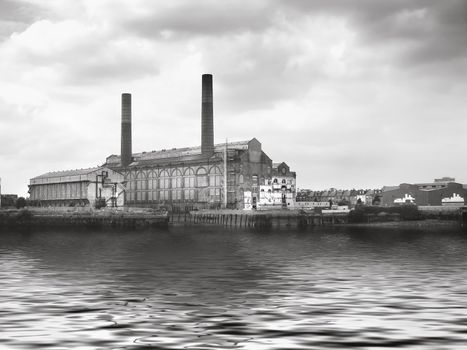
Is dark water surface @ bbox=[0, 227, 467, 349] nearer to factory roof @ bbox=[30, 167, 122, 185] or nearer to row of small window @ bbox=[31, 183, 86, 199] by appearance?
factory roof @ bbox=[30, 167, 122, 185]

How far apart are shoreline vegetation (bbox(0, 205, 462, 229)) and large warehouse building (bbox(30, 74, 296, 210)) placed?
830 centimetres

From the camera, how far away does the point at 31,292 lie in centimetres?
2033

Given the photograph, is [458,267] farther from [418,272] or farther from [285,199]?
[285,199]

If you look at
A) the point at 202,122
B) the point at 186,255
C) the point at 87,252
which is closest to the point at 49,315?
the point at 186,255

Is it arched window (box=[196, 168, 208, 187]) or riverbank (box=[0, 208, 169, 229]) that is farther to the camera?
arched window (box=[196, 168, 208, 187])

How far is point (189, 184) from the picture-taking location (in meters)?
105

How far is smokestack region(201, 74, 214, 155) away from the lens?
95.1m

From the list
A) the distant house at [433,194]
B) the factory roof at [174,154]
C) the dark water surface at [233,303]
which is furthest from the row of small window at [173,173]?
the dark water surface at [233,303]

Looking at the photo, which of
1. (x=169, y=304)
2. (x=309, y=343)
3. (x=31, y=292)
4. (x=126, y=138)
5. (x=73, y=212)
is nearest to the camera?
(x=309, y=343)

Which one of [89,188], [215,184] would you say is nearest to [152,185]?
[89,188]

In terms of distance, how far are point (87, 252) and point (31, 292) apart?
18.2 meters

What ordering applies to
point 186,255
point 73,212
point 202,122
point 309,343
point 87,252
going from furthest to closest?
point 202,122
point 73,212
point 87,252
point 186,255
point 309,343

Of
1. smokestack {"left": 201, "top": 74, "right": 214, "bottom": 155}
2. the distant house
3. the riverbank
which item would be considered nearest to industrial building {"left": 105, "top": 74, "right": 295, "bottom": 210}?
smokestack {"left": 201, "top": 74, "right": 214, "bottom": 155}

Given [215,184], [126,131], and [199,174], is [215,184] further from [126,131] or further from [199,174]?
[126,131]
